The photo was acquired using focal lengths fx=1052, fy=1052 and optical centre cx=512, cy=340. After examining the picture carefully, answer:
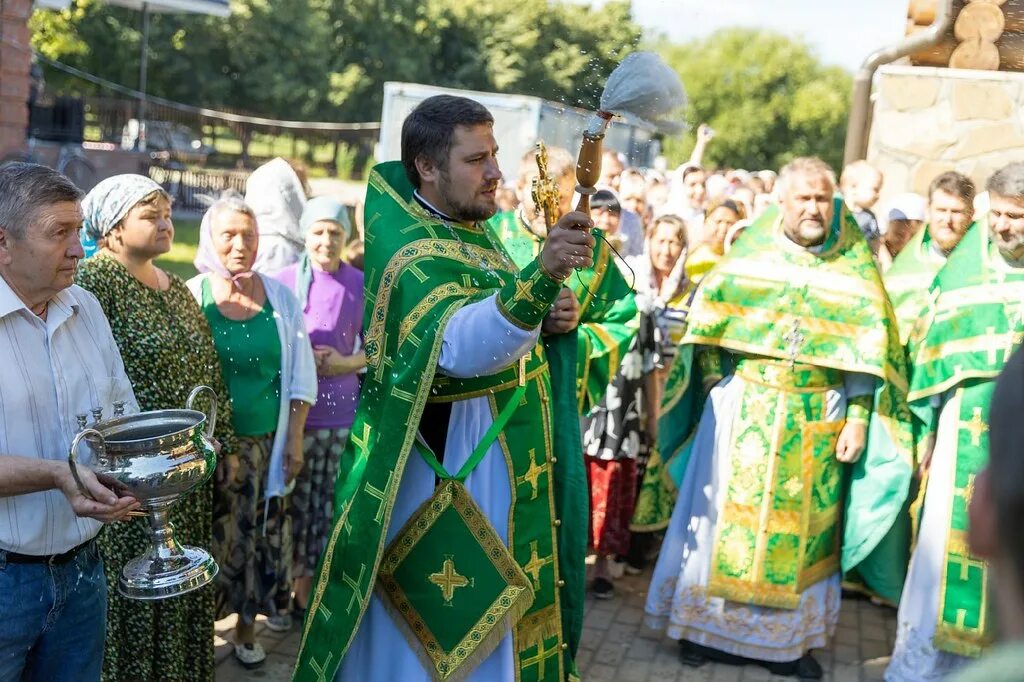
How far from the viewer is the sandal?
476 centimetres

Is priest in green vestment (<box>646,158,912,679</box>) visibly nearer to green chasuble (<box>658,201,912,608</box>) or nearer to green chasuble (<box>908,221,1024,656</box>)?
green chasuble (<box>658,201,912,608</box>)

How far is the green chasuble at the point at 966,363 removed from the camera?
4566 mm

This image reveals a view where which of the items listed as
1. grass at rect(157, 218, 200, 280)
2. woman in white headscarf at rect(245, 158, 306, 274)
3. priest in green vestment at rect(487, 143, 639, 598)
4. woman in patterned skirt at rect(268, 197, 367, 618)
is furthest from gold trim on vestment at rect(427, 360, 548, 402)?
grass at rect(157, 218, 200, 280)

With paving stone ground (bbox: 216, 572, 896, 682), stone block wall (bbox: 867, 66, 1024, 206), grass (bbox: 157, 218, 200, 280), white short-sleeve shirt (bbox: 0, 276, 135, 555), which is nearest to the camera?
white short-sleeve shirt (bbox: 0, 276, 135, 555)

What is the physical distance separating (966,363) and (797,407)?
2.47 feet

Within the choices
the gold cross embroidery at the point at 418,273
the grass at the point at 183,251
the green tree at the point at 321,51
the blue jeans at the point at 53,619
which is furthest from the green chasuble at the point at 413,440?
the green tree at the point at 321,51

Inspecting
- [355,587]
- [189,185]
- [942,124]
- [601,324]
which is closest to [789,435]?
[601,324]

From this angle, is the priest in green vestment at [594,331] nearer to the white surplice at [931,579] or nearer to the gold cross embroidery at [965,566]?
the white surplice at [931,579]

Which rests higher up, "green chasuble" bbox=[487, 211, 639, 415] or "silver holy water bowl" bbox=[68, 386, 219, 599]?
"green chasuble" bbox=[487, 211, 639, 415]

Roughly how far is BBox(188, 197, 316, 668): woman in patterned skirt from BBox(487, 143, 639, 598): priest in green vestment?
1049mm

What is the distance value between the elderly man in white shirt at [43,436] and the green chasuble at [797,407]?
9.98ft

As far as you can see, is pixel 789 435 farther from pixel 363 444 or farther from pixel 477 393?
pixel 363 444

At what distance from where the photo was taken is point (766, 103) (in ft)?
149

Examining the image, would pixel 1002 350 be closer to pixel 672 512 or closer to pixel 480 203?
pixel 672 512
